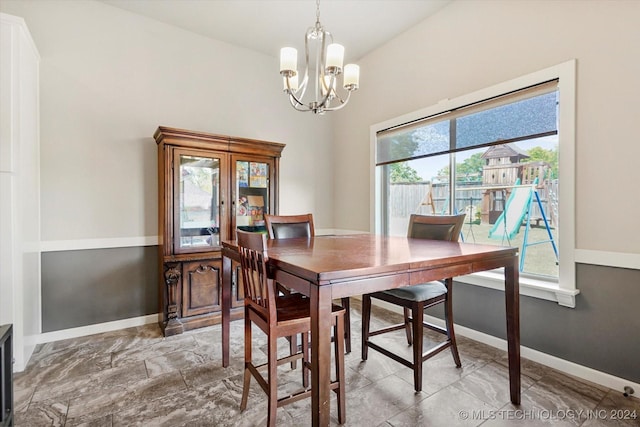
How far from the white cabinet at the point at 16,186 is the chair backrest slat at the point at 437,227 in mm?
2896

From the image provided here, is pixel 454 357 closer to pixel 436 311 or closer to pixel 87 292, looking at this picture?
pixel 436 311

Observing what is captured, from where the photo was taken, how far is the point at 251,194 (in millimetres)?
3332

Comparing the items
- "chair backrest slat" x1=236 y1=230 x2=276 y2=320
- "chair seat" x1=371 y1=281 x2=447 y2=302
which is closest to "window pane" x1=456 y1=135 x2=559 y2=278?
"chair seat" x1=371 y1=281 x2=447 y2=302

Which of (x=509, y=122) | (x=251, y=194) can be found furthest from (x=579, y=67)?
(x=251, y=194)

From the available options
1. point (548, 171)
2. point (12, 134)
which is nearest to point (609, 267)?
point (548, 171)

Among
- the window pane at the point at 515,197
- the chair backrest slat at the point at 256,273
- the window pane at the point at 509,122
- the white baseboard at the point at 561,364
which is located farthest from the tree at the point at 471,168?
the chair backrest slat at the point at 256,273

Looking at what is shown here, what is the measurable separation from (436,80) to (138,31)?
2934mm

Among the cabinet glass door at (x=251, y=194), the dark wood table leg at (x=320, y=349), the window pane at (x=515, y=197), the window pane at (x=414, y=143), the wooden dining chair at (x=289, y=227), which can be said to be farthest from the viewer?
the cabinet glass door at (x=251, y=194)

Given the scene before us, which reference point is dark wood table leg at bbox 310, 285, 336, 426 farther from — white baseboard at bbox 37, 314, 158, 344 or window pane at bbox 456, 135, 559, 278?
white baseboard at bbox 37, 314, 158, 344

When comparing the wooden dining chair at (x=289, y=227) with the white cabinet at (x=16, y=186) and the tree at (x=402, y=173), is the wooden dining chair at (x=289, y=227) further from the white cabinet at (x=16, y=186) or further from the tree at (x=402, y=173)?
the white cabinet at (x=16, y=186)

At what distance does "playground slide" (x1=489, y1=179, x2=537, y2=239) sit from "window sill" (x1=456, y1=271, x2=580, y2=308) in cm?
36

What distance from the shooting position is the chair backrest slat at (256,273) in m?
1.46

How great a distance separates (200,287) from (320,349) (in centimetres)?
213

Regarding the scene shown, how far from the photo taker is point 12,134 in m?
2.12
